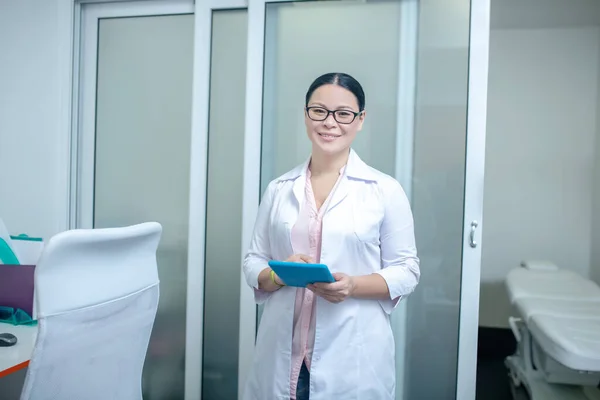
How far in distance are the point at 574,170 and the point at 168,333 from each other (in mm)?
2942

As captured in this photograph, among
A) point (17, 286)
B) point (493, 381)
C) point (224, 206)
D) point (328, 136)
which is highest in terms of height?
point (328, 136)

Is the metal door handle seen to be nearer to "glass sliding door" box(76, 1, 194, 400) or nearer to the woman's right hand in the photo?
the woman's right hand

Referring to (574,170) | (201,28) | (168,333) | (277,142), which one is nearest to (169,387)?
(168,333)

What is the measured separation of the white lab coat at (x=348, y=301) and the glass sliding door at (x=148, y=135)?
40.7 inches

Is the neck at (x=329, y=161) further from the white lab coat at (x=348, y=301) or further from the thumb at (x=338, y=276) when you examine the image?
the thumb at (x=338, y=276)

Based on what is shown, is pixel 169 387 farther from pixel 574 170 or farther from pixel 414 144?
pixel 574 170

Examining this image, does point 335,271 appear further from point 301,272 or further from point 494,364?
point 494,364

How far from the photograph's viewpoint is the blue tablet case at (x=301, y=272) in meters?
1.12

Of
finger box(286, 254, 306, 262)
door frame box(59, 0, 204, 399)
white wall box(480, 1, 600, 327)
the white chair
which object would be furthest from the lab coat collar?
white wall box(480, 1, 600, 327)

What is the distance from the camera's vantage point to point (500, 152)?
3.40 m

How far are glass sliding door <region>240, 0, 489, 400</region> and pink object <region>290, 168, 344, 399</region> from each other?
2.44 feet

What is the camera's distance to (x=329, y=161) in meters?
1.45

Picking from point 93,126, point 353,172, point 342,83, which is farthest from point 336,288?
point 93,126

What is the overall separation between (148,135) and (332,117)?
130 centimetres
